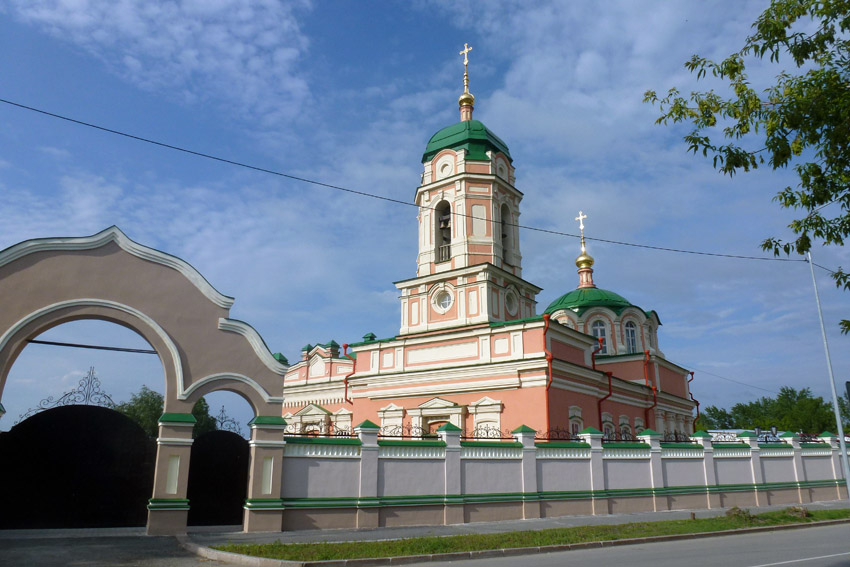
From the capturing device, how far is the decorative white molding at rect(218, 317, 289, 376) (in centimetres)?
1199

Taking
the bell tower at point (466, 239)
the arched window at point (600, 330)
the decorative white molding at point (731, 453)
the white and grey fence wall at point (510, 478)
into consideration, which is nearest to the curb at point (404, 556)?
the white and grey fence wall at point (510, 478)

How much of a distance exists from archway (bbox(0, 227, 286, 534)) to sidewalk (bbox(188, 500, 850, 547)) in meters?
0.56

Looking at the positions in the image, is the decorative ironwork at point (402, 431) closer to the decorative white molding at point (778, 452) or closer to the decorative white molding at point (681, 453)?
the decorative white molding at point (681, 453)

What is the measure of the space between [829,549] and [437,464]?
718 cm

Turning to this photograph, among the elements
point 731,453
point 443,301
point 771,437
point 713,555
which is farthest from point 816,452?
point 713,555

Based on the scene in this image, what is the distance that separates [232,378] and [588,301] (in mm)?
23025

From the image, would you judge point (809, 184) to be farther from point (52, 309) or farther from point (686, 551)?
point (52, 309)

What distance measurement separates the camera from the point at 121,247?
11.3m

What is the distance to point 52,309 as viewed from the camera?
1057cm

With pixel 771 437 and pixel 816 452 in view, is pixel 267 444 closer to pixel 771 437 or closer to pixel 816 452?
pixel 816 452

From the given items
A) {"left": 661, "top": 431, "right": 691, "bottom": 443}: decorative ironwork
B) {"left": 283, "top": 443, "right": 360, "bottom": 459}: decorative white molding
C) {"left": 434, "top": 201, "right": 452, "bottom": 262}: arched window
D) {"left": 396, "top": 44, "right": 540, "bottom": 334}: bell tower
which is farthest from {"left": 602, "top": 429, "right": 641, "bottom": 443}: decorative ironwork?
{"left": 283, "top": 443, "right": 360, "bottom": 459}: decorative white molding

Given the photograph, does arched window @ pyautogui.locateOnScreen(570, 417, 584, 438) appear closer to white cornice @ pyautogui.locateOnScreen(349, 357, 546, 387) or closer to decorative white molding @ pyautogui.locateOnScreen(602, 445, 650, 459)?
white cornice @ pyautogui.locateOnScreen(349, 357, 546, 387)

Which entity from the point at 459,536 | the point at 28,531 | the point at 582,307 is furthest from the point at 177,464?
the point at 582,307

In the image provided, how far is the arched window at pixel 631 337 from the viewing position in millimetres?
30250
